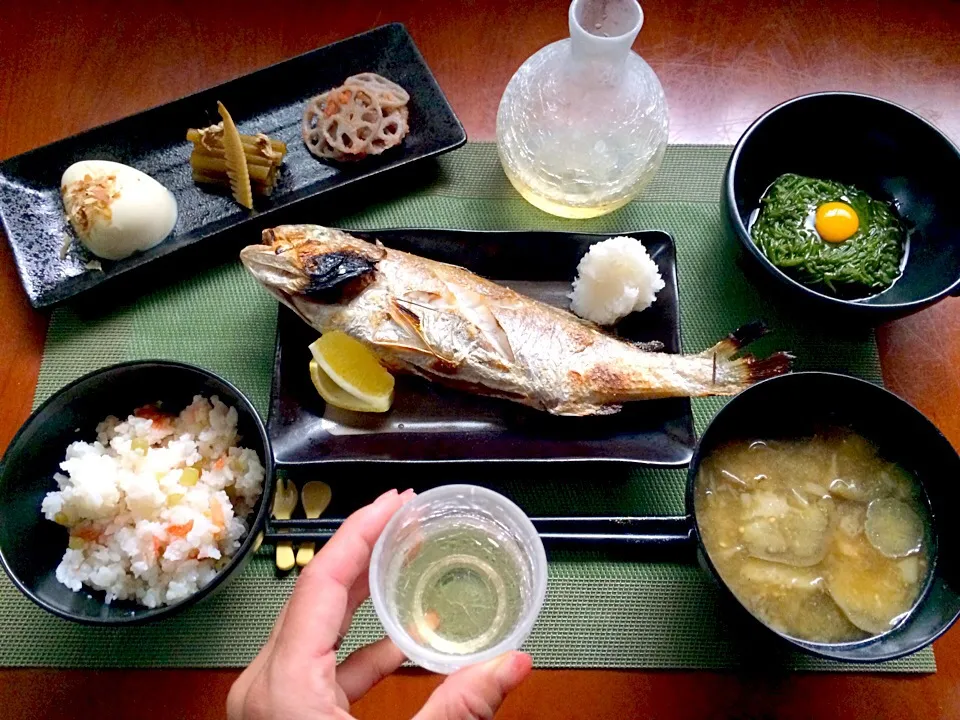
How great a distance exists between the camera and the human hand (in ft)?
2.97

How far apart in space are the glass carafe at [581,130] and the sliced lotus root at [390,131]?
246mm

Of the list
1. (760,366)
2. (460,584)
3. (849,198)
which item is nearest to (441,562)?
(460,584)

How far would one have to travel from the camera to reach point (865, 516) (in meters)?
1.24

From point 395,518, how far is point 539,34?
132 cm

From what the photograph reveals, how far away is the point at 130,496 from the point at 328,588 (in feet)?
1.48

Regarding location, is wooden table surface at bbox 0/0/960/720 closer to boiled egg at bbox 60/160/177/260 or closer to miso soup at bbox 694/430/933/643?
boiled egg at bbox 60/160/177/260

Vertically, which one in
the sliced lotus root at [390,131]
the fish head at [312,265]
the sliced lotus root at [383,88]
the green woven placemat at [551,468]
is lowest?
the green woven placemat at [551,468]

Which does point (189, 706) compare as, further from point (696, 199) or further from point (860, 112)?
point (860, 112)

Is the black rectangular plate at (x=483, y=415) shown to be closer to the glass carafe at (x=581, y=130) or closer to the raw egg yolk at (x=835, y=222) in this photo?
the glass carafe at (x=581, y=130)

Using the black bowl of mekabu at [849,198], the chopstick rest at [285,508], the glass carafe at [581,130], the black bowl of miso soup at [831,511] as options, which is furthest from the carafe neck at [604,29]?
the chopstick rest at [285,508]

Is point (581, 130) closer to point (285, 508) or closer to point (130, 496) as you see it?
point (285, 508)

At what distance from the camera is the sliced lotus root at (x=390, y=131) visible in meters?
1.67

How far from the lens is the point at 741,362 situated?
143 cm

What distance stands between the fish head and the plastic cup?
0.51 metres
